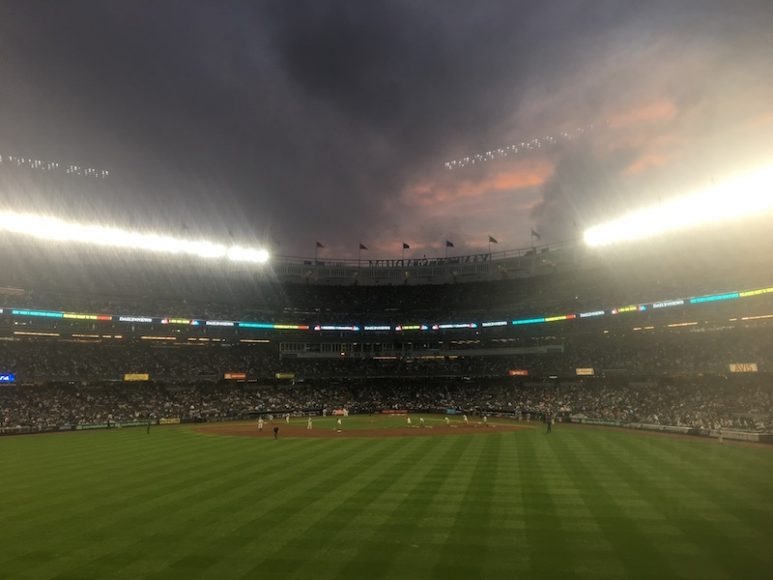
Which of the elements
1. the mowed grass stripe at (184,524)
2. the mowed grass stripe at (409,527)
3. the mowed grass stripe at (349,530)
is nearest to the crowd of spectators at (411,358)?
the mowed grass stripe at (409,527)

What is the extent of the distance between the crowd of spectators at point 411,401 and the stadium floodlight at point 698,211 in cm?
1860

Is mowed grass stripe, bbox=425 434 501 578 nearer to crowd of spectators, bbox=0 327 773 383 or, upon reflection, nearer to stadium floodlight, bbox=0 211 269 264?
crowd of spectators, bbox=0 327 773 383

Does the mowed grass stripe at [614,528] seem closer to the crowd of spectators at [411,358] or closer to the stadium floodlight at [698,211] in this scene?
the crowd of spectators at [411,358]

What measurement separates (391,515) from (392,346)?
6420cm

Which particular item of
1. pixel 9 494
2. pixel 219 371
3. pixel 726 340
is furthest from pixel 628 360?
pixel 9 494

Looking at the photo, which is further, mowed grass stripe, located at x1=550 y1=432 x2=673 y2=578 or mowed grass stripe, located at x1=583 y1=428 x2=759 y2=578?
mowed grass stripe, located at x1=583 y1=428 x2=759 y2=578

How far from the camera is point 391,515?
52.6 ft

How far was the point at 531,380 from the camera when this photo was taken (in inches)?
2744

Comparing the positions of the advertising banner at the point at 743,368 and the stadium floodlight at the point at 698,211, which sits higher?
the stadium floodlight at the point at 698,211

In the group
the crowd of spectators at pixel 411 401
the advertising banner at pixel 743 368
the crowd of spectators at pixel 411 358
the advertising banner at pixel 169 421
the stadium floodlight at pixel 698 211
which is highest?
the stadium floodlight at pixel 698 211

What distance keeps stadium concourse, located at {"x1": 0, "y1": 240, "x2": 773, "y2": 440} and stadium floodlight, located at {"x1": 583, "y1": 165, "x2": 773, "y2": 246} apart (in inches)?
276

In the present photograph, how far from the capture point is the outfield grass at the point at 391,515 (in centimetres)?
1183

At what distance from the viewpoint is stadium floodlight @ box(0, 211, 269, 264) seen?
177 ft

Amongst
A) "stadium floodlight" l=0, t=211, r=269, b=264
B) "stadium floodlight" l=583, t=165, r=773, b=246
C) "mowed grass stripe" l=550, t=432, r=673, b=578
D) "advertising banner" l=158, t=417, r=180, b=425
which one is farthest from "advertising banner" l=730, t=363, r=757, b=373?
"stadium floodlight" l=0, t=211, r=269, b=264
